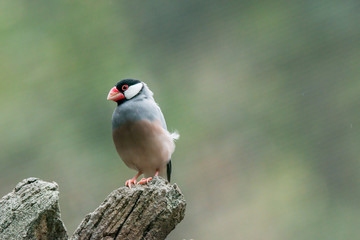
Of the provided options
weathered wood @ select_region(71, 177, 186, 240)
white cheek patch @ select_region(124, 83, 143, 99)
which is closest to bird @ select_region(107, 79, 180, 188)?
white cheek patch @ select_region(124, 83, 143, 99)

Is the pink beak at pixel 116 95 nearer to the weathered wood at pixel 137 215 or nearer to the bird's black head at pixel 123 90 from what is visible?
the bird's black head at pixel 123 90

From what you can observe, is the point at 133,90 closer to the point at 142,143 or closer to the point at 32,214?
the point at 142,143

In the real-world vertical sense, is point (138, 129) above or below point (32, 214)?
above

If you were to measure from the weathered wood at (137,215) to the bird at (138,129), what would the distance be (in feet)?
2.17

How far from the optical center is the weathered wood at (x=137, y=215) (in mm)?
1151

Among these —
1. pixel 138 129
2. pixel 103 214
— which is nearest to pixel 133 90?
pixel 138 129

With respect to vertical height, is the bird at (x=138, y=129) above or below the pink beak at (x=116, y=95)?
below

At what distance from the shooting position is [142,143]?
188cm

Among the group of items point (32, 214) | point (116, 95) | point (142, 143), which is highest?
point (116, 95)

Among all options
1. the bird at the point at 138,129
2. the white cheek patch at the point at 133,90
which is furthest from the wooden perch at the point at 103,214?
→ the white cheek patch at the point at 133,90

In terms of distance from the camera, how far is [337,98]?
2.88 metres

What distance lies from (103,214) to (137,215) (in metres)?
0.08

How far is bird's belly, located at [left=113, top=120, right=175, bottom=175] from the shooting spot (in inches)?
73.4

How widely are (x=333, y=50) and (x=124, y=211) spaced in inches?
83.5
